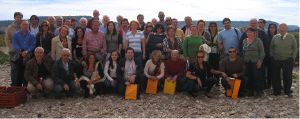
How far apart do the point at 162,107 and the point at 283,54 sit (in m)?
3.89

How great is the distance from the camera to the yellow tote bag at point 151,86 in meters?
11.9

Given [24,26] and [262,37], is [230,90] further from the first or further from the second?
[24,26]

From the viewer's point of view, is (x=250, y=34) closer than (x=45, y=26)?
Yes

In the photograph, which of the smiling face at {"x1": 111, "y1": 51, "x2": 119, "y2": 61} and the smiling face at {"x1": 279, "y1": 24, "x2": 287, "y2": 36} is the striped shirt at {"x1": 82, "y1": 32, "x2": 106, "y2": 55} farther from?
the smiling face at {"x1": 279, "y1": 24, "x2": 287, "y2": 36}

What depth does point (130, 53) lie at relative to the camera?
11.7 meters

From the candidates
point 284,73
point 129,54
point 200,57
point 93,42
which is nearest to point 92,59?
point 93,42

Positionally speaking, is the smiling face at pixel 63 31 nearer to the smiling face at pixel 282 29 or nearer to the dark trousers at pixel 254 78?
the dark trousers at pixel 254 78

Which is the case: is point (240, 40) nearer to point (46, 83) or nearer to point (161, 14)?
point (161, 14)

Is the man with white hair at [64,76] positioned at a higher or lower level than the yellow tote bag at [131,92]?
higher

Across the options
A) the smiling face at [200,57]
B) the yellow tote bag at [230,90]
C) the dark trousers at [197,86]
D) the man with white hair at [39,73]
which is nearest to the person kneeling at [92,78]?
the man with white hair at [39,73]

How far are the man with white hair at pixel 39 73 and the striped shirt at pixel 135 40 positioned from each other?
2.35 meters

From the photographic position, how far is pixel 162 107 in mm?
10641

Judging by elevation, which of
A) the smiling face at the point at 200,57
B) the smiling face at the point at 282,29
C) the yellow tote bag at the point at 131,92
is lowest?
the yellow tote bag at the point at 131,92

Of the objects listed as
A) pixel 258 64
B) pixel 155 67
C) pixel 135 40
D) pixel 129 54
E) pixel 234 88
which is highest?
pixel 135 40
